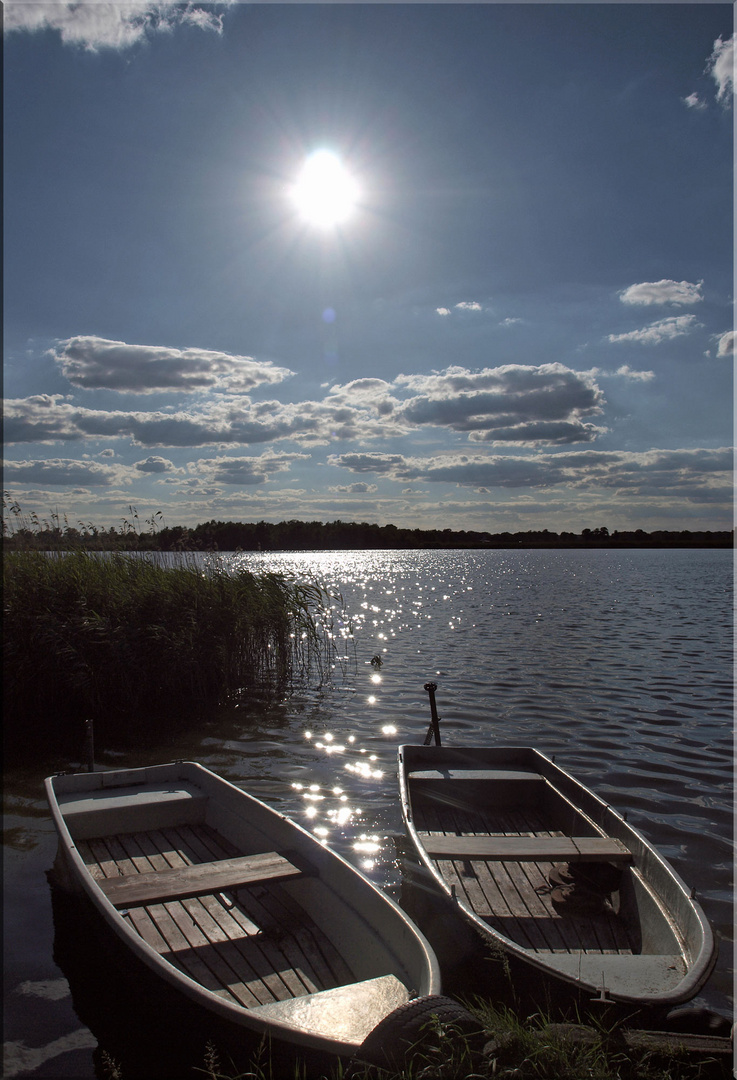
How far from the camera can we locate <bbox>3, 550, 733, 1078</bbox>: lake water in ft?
19.8

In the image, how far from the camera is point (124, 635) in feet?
44.6

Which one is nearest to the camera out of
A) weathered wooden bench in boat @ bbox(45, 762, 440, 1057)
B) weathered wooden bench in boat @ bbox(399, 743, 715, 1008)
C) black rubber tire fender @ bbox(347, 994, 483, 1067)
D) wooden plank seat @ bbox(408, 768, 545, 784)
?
black rubber tire fender @ bbox(347, 994, 483, 1067)

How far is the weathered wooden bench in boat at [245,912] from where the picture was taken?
3.99 meters

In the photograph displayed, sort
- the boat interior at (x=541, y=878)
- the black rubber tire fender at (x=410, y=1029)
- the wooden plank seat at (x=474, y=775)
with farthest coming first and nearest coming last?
1. the wooden plank seat at (x=474, y=775)
2. the boat interior at (x=541, y=878)
3. the black rubber tire fender at (x=410, y=1029)

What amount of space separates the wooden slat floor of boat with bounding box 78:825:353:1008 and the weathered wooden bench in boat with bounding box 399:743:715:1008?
3.83 feet

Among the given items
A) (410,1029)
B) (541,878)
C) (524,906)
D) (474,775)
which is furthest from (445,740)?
(410,1029)

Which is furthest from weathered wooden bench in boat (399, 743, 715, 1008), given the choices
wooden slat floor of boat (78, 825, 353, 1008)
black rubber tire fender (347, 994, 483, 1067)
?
wooden slat floor of boat (78, 825, 353, 1008)

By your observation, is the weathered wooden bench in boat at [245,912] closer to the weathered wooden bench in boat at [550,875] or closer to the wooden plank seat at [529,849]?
the weathered wooden bench in boat at [550,875]

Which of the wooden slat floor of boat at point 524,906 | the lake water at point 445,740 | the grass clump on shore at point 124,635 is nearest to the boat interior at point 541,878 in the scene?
the wooden slat floor of boat at point 524,906

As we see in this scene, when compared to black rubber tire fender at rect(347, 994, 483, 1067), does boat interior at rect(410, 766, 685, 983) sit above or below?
below

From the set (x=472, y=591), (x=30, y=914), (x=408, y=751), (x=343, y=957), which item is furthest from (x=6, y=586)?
(x=472, y=591)

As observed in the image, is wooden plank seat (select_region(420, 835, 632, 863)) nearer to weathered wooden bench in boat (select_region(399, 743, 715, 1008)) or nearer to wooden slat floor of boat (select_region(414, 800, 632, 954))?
weathered wooden bench in boat (select_region(399, 743, 715, 1008))

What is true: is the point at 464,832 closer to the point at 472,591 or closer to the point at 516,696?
the point at 516,696

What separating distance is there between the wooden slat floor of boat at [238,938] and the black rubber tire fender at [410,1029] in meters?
1.14
